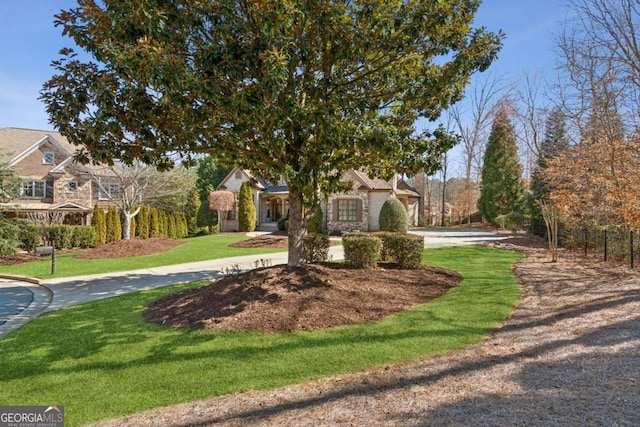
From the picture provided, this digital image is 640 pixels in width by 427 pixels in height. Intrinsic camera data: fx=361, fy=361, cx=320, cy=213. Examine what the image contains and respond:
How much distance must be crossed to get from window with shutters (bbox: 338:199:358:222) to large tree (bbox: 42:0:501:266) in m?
17.0

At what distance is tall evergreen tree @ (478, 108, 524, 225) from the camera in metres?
27.8

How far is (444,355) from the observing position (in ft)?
13.6

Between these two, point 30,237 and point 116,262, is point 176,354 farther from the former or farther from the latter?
point 30,237

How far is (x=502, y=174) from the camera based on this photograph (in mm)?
28047

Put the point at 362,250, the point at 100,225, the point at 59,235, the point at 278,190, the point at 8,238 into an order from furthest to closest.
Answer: the point at 278,190, the point at 100,225, the point at 59,235, the point at 8,238, the point at 362,250

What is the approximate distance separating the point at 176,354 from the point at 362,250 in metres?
4.93

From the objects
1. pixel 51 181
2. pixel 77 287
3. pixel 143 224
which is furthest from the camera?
pixel 51 181

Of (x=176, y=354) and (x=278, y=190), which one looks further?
(x=278, y=190)

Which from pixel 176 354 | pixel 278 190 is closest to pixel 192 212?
pixel 278 190

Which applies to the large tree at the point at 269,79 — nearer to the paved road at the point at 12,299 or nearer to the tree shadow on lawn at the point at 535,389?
the tree shadow on lawn at the point at 535,389

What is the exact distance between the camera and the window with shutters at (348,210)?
24281mm

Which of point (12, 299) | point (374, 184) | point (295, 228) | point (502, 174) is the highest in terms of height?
point (502, 174)

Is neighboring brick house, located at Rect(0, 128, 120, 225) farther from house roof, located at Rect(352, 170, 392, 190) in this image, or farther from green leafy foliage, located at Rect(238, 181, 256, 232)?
house roof, located at Rect(352, 170, 392, 190)

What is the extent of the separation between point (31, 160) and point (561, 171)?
101 ft
